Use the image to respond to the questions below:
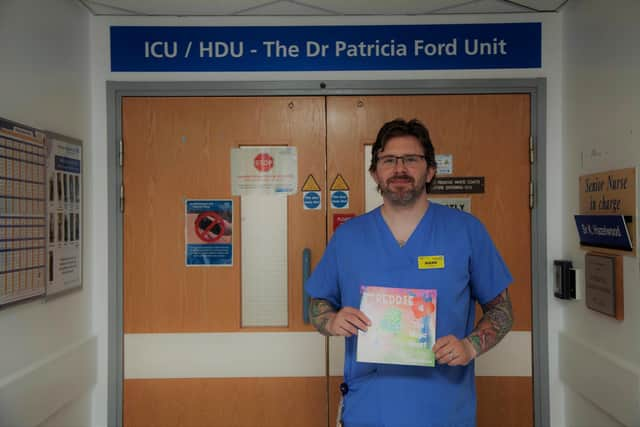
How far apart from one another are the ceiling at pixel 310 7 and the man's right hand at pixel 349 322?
1530 mm

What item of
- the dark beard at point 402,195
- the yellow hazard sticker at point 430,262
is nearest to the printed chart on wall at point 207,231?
the dark beard at point 402,195

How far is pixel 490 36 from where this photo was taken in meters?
2.40

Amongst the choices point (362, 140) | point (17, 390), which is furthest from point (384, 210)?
point (17, 390)

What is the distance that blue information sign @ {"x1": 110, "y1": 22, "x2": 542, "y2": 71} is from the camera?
2.40m

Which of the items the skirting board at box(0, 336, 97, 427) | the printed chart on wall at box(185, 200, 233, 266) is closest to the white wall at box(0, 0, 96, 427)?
Answer: the skirting board at box(0, 336, 97, 427)

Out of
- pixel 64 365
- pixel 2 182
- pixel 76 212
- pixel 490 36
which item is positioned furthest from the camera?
pixel 490 36

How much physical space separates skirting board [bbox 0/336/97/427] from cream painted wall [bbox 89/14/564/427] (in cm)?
14

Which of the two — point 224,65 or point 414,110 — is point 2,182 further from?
point 414,110

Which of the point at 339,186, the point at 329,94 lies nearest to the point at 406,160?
the point at 339,186

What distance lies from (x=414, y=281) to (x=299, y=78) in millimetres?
1351

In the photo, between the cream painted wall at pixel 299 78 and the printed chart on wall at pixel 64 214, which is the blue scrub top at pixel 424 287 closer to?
the cream painted wall at pixel 299 78

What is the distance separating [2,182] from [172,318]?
1.07m

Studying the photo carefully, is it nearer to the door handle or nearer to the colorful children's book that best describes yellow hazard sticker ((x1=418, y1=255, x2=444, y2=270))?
the colorful children's book

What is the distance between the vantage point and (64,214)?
7.02 feet
